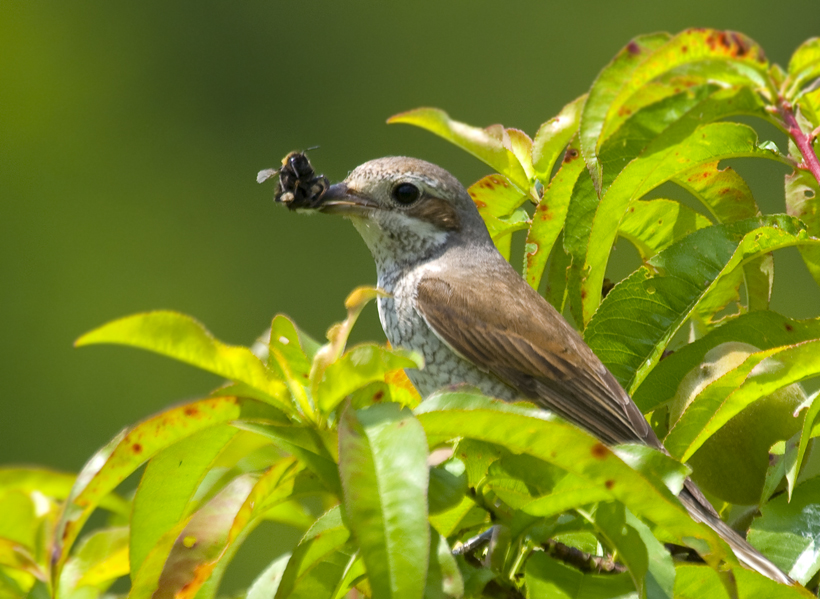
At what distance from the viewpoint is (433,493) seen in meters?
1.43

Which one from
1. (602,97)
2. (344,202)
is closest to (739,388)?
(602,97)

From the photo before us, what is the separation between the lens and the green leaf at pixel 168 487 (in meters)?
1.53

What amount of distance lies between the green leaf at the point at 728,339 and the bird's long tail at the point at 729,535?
7.7 inches

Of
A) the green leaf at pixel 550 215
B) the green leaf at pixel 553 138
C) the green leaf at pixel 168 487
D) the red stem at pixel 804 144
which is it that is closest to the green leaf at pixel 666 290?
the red stem at pixel 804 144

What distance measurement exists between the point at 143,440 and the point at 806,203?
4.41 feet

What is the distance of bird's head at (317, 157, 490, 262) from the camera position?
2.80 meters

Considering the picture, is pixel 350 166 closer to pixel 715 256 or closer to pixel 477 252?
pixel 477 252

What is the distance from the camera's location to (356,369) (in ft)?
4.61

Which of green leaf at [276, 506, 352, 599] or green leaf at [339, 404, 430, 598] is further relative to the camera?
green leaf at [276, 506, 352, 599]

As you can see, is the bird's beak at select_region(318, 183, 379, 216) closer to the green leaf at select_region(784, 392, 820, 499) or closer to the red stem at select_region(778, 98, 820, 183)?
the red stem at select_region(778, 98, 820, 183)

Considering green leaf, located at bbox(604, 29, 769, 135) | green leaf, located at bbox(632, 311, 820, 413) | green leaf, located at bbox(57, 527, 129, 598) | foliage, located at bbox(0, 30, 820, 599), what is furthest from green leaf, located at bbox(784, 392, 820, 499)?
green leaf, located at bbox(57, 527, 129, 598)

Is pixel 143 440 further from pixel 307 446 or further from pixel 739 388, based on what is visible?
pixel 739 388

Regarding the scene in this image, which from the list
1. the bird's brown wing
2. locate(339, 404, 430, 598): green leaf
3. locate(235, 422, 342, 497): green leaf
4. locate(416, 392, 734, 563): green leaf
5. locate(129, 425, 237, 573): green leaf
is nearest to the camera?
locate(339, 404, 430, 598): green leaf

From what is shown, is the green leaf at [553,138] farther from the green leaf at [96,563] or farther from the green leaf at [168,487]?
the green leaf at [96,563]
